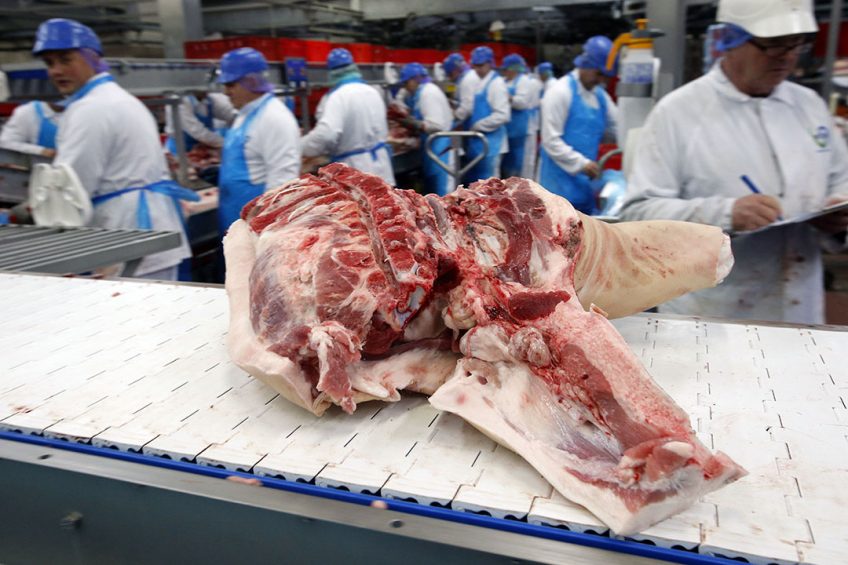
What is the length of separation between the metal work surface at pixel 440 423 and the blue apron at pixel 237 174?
2770 millimetres

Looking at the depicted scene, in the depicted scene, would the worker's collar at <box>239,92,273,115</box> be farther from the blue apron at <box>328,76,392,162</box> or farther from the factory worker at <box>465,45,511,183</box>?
the factory worker at <box>465,45,511,183</box>

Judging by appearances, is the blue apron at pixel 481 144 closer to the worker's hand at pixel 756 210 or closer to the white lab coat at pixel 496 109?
the white lab coat at pixel 496 109

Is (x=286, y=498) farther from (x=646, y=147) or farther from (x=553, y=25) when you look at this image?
(x=553, y=25)

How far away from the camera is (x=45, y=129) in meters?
5.15

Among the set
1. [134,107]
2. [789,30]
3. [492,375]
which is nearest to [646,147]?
[789,30]

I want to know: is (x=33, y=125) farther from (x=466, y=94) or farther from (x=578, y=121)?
(x=466, y=94)

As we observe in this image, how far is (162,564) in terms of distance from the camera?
1.28 metres

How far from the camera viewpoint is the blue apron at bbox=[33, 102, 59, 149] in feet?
16.9

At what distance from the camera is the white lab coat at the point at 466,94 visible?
993 cm

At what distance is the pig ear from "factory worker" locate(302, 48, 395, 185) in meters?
4.38

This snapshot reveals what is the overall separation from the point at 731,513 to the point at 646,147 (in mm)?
1855

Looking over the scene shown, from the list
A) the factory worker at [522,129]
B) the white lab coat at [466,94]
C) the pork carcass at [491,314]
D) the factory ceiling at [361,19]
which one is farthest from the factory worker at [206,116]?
the factory ceiling at [361,19]

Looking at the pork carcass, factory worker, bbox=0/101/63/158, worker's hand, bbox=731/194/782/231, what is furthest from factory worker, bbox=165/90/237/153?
worker's hand, bbox=731/194/782/231

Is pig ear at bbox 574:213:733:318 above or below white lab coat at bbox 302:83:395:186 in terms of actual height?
below
